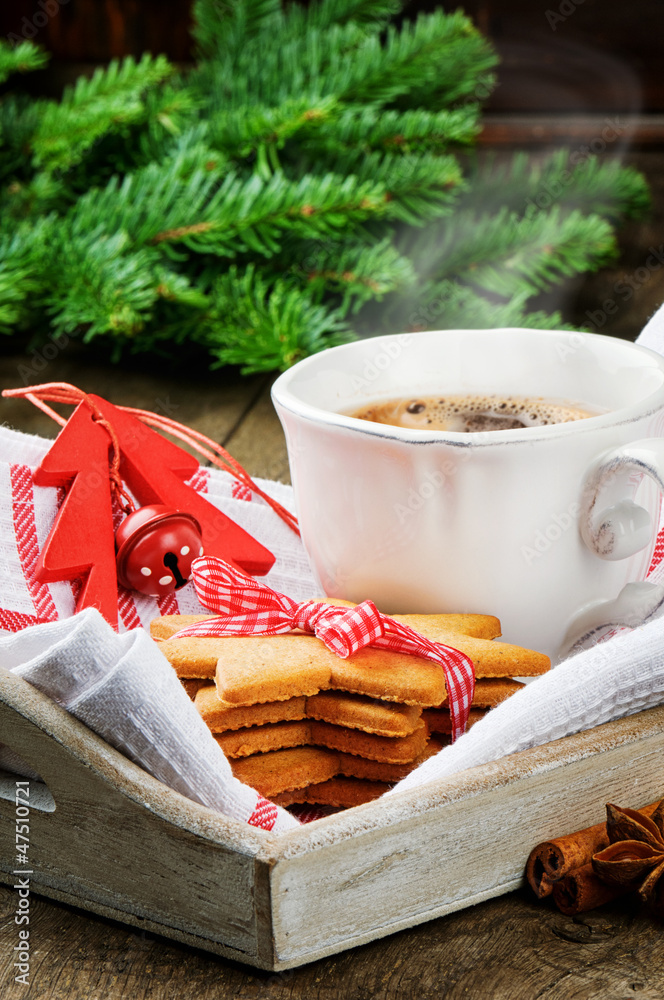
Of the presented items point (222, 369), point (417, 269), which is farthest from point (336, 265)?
point (222, 369)

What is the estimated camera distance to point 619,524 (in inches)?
19.6

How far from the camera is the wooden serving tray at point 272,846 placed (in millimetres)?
349

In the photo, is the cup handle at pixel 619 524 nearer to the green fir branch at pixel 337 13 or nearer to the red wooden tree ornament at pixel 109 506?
the red wooden tree ornament at pixel 109 506

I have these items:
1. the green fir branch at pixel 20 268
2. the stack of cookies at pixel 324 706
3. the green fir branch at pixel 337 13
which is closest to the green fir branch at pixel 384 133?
the green fir branch at pixel 337 13

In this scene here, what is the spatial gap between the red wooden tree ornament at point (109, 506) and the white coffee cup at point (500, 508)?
8 centimetres

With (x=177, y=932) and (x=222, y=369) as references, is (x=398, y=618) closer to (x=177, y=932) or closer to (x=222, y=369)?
(x=177, y=932)

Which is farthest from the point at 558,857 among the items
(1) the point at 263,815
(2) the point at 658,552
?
(2) the point at 658,552

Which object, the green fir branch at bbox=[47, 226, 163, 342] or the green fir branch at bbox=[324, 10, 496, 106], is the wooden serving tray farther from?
the green fir branch at bbox=[324, 10, 496, 106]
